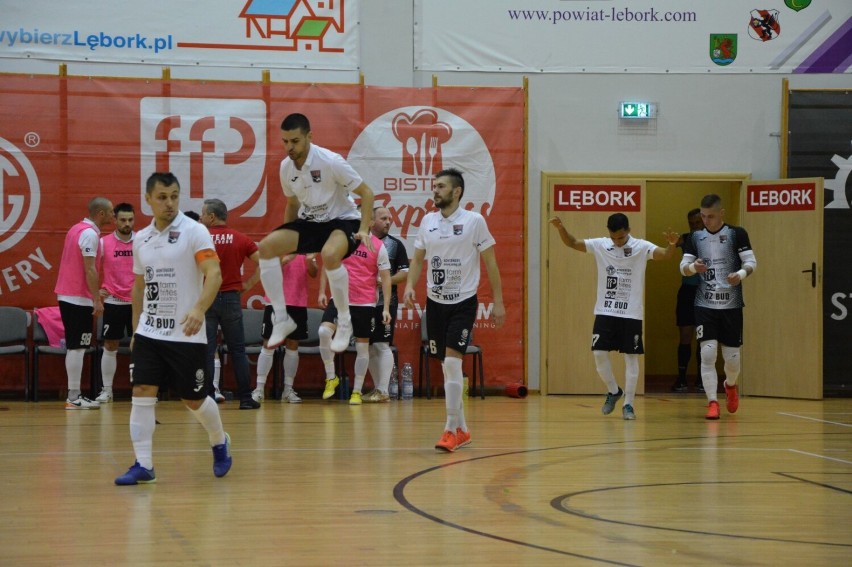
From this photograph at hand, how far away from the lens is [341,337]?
25.5 feet

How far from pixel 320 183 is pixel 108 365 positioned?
565 cm

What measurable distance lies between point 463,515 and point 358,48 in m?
9.22

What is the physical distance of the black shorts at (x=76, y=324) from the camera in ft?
36.6

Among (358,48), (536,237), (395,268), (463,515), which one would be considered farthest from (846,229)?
(463,515)

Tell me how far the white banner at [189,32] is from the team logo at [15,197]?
1319 millimetres

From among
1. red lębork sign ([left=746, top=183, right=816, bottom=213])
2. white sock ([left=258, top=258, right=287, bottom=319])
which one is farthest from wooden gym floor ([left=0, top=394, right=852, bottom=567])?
red lębork sign ([left=746, top=183, right=816, bottom=213])

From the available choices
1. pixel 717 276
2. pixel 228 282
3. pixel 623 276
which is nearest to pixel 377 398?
pixel 228 282

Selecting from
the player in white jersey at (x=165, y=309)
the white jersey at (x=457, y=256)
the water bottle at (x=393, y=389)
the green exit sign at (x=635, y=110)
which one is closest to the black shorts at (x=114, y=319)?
the water bottle at (x=393, y=389)

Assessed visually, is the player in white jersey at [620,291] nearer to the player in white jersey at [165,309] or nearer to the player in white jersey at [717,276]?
the player in white jersey at [717,276]


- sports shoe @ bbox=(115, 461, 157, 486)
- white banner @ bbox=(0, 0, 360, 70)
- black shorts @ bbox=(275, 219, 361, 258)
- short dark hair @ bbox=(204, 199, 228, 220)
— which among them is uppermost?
white banner @ bbox=(0, 0, 360, 70)

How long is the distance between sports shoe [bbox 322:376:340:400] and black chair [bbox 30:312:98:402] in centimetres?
280

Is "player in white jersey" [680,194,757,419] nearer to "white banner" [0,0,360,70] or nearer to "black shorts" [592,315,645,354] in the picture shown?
"black shorts" [592,315,645,354]

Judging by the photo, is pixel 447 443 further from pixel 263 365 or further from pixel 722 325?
pixel 263 365

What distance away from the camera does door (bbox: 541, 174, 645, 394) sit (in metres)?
13.7
